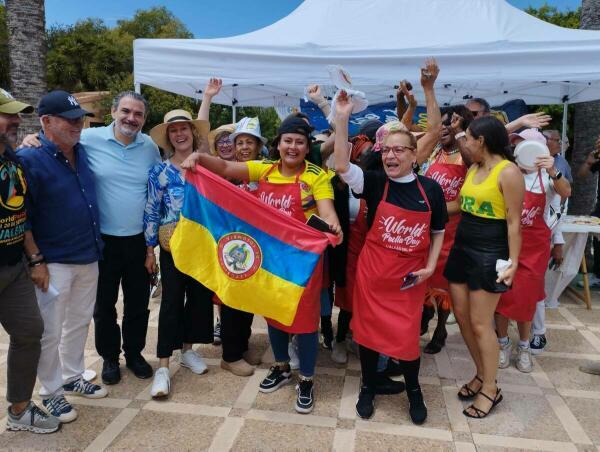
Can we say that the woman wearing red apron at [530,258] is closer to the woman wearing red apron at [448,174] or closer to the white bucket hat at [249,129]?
the woman wearing red apron at [448,174]

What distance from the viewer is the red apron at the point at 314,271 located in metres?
2.84

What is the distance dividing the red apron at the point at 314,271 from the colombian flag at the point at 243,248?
92 millimetres

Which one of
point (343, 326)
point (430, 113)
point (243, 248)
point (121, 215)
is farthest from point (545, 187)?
point (121, 215)

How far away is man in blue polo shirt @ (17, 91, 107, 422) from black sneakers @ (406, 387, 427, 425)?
2033 mm

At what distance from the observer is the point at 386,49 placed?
4.58 meters

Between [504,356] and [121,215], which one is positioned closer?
[121,215]

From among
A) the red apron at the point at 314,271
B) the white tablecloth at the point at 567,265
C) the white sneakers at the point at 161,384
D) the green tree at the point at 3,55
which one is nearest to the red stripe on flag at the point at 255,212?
the red apron at the point at 314,271

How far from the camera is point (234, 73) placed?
4785 mm

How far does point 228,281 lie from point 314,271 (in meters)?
0.55

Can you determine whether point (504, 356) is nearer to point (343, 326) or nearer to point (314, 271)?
point (343, 326)

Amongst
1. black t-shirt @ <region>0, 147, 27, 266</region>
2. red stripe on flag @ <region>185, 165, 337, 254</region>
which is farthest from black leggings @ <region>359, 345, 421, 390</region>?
black t-shirt @ <region>0, 147, 27, 266</region>

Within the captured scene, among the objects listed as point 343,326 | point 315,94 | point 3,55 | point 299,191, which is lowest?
point 343,326

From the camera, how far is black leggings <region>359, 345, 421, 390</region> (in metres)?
2.76

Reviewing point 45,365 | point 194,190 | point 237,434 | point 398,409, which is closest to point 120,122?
point 194,190
